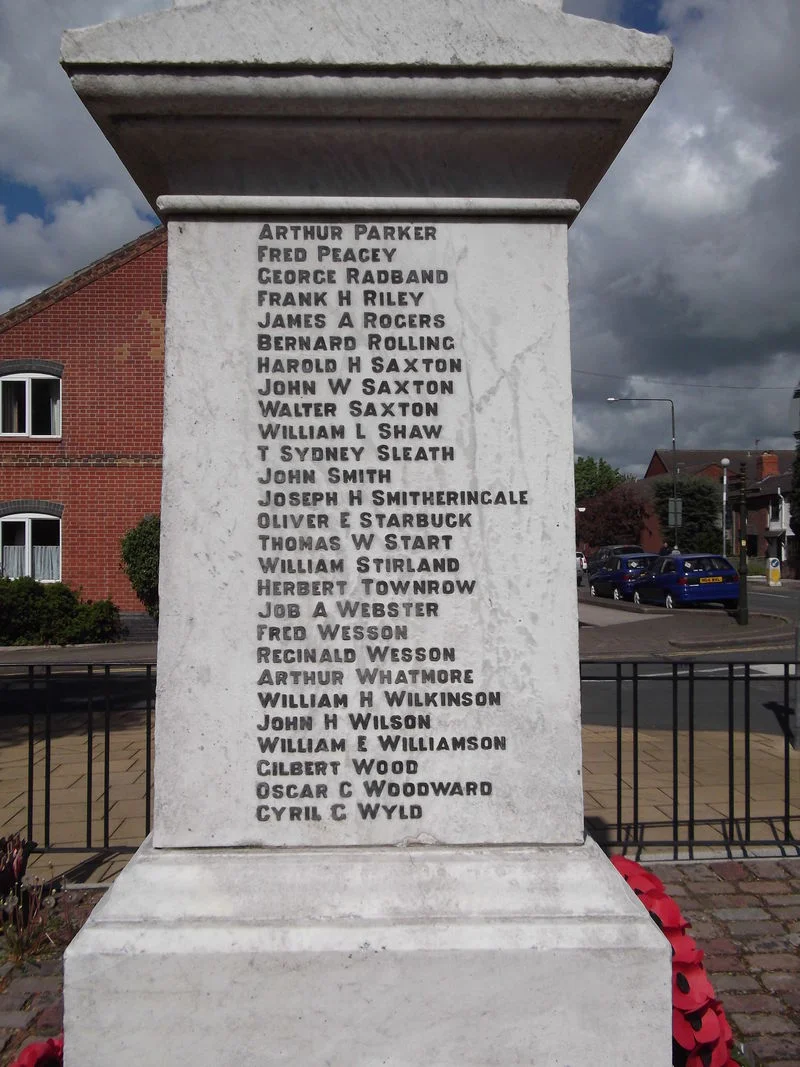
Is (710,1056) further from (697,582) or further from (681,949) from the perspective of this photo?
(697,582)

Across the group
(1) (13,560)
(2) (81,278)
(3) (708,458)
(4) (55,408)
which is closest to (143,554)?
(1) (13,560)

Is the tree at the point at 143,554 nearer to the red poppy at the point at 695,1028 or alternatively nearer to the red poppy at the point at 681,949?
the red poppy at the point at 681,949

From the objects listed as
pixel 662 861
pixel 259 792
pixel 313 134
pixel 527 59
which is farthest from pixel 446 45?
pixel 662 861

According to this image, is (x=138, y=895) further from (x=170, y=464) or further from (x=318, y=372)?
(x=318, y=372)

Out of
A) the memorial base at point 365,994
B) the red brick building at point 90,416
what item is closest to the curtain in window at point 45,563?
the red brick building at point 90,416

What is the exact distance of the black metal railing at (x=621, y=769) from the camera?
4898mm

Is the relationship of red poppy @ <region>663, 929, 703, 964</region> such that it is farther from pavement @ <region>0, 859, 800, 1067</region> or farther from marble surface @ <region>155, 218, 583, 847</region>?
pavement @ <region>0, 859, 800, 1067</region>

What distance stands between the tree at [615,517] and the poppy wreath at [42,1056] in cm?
6188

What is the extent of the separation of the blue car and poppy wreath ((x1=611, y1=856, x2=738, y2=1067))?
2244 cm

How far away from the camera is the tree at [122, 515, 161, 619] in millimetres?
17438

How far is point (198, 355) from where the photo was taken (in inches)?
87.1

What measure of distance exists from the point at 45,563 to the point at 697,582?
17447 millimetres

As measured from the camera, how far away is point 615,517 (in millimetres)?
61562

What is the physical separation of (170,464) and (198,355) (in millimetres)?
304
